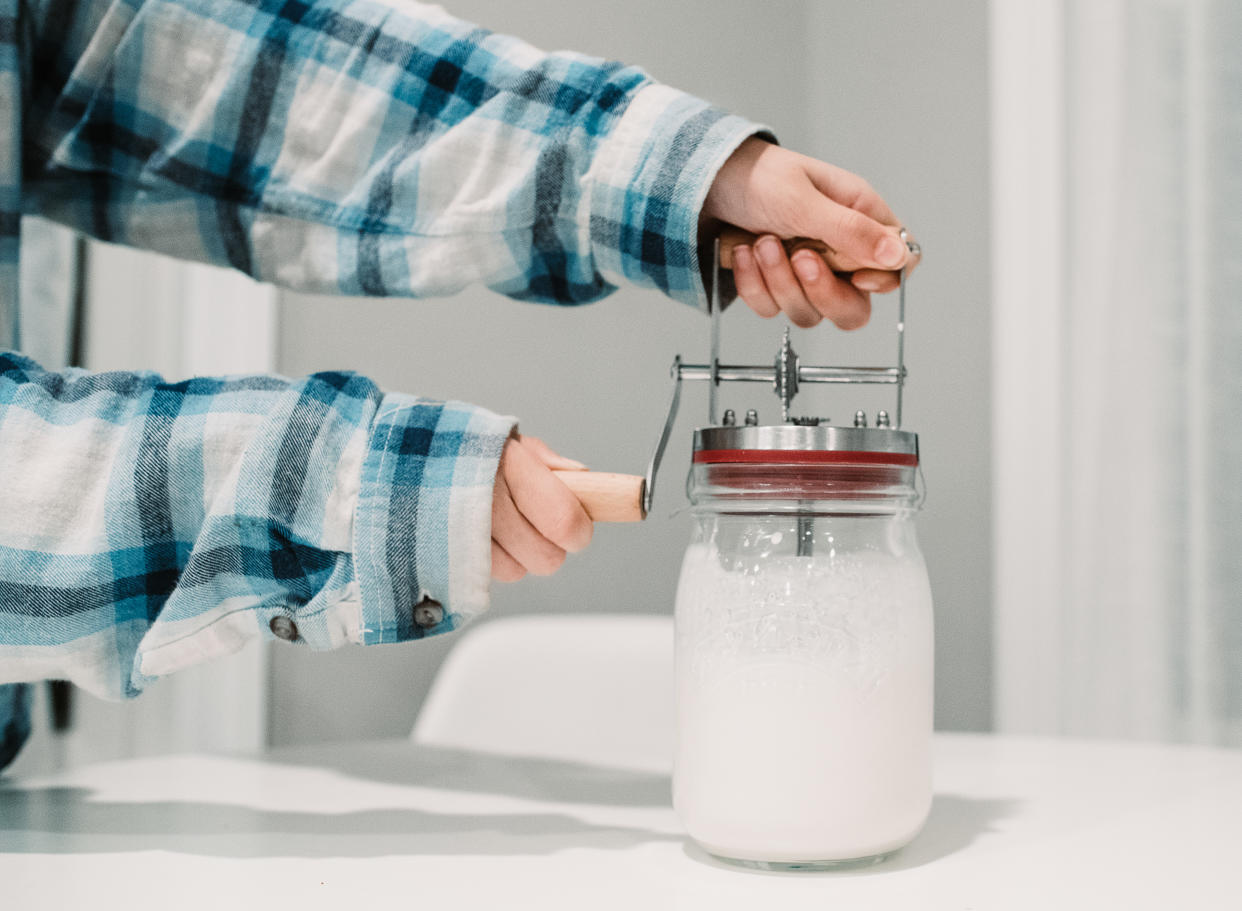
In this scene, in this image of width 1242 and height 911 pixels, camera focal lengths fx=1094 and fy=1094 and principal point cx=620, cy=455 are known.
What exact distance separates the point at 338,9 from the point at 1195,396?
89 centimetres

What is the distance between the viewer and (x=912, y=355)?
145 centimetres

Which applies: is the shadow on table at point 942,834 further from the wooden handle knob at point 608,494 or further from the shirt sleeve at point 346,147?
the shirt sleeve at point 346,147

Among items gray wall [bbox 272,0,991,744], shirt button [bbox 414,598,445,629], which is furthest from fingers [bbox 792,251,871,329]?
gray wall [bbox 272,0,991,744]

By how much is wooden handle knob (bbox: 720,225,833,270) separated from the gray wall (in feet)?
2.80

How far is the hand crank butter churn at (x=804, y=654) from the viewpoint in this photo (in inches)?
18.2

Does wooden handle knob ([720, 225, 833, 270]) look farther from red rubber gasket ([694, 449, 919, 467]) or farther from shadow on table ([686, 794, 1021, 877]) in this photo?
shadow on table ([686, 794, 1021, 877])

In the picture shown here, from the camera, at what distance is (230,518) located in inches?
18.8

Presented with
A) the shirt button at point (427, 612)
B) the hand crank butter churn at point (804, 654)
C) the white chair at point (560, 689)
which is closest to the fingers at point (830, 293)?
the hand crank butter churn at point (804, 654)

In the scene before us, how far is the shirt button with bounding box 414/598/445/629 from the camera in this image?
1.62ft

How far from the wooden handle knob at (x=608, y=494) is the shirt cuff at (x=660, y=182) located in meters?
0.16

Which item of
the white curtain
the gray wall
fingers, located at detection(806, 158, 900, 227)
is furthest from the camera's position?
the gray wall

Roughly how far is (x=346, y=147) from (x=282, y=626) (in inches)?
13.8

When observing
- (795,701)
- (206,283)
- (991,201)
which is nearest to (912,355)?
(991,201)

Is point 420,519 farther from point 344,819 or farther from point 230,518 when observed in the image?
point 344,819
